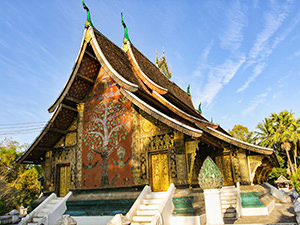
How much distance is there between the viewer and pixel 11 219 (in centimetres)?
1045

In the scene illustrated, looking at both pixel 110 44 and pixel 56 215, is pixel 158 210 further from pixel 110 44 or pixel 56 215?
pixel 110 44

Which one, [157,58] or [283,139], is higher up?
[157,58]

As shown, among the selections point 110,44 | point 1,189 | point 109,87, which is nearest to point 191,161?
point 109,87

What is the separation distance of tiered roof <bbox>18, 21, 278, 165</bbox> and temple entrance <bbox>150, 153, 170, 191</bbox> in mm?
1381

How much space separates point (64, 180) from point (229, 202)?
6.42m

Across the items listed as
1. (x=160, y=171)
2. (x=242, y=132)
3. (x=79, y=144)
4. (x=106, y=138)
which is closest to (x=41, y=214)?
(x=79, y=144)

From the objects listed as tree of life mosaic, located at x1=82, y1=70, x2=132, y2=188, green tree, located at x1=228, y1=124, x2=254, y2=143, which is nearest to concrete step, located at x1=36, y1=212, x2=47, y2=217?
tree of life mosaic, located at x1=82, y1=70, x2=132, y2=188

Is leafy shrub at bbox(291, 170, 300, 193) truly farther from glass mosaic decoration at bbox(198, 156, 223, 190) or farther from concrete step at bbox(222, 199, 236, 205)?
glass mosaic decoration at bbox(198, 156, 223, 190)

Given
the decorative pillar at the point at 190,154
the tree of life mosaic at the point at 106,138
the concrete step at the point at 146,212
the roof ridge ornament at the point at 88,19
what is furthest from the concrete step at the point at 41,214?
the roof ridge ornament at the point at 88,19

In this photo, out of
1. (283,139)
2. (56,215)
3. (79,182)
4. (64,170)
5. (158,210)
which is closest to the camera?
(158,210)

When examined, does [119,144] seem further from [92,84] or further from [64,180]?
[64,180]

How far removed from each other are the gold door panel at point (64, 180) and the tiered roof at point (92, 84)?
113cm

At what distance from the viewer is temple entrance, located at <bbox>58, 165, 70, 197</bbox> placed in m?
10.0

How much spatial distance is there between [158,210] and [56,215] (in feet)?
13.9
